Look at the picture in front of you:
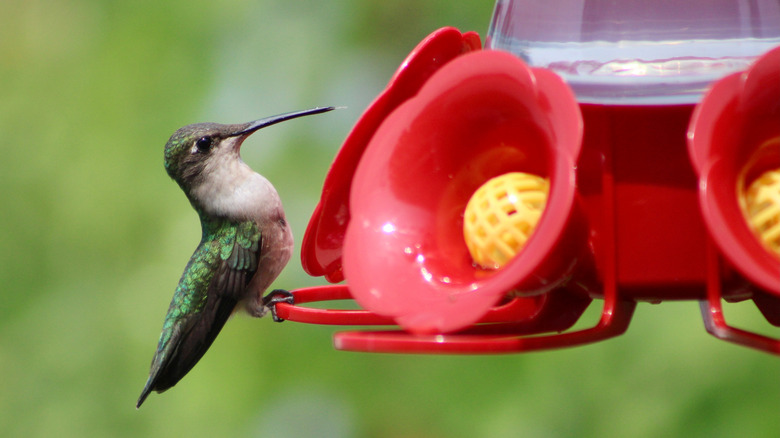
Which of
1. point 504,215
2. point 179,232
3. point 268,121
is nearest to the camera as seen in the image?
point 504,215

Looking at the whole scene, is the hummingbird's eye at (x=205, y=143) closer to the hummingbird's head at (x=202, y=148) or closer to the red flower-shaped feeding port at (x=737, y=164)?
the hummingbird's head at (x=202, y=148)

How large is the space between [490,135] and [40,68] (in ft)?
15.6

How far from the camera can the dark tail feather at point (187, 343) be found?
4.45 meters

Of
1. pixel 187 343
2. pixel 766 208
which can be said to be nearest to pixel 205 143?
pixel 187 343

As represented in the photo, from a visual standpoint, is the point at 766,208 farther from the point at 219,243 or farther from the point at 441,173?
the point at 219,243

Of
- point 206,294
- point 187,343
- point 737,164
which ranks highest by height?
point 737,164

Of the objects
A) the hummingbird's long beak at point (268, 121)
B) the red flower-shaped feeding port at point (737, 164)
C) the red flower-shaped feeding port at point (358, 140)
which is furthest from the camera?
the hummingbird's long beak at point (268, 121)

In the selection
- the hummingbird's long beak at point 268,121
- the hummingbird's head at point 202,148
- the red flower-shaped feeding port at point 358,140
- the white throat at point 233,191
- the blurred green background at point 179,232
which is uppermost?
the red flower-shaped feeding port at point 358,140

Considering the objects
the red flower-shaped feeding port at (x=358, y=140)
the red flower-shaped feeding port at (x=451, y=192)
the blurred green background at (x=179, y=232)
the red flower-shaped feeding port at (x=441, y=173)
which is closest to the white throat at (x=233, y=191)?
the blurred green background at (x=179, y=232)

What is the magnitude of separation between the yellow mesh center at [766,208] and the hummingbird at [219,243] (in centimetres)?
262

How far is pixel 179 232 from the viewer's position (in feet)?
18.2

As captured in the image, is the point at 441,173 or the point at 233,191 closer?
the point at 441,173

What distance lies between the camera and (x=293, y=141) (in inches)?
220

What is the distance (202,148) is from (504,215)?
2646 mm
